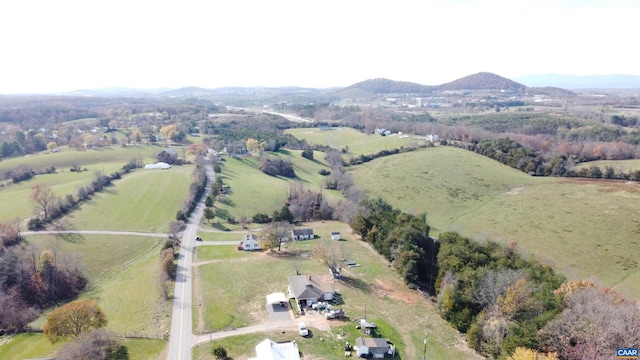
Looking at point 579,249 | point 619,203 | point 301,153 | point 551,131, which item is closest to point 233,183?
point 301,153

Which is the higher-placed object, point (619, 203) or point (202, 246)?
point (619, 203)

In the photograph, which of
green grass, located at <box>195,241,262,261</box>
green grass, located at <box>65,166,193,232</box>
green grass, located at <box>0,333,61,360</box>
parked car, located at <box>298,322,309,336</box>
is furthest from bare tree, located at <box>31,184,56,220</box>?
parked car, located at <box>298,322,309,336</box>

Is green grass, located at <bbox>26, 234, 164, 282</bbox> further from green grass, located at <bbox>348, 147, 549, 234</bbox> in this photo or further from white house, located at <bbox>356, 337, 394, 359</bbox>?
green grass, located at <bbox>348, 147, 549, 234</bbox>

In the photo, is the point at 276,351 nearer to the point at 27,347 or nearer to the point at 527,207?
the point at 27,347

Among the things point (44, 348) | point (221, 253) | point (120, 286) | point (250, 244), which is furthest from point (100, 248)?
point (44, 348)

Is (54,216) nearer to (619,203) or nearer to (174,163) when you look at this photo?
(174,163)

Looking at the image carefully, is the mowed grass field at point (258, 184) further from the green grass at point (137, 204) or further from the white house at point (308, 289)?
the white house at point (308, 289)
